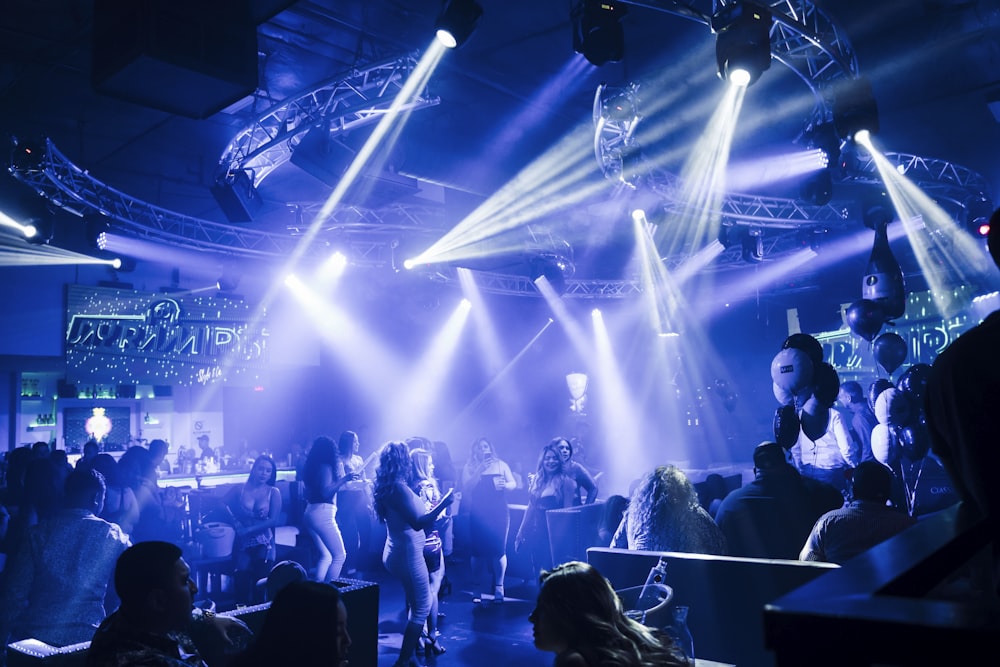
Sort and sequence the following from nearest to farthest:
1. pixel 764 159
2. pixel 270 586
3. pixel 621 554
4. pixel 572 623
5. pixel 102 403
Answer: pixel 572 623 < pixel 270 586 < pixel 621 554 < pixel 764 159 < pixel 102 403

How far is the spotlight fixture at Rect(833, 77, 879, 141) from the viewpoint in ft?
18.4

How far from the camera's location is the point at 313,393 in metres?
13.9

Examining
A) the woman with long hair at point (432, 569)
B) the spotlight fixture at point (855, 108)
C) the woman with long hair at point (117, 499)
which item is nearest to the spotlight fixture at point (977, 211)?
the spotlight fixture at point (855, 108)

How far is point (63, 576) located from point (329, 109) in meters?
5.11

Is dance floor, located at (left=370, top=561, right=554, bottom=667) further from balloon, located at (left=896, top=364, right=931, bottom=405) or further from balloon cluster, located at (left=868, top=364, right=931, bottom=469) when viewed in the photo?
balloon, located at (left=896, top=364, right=931, bottom=405)

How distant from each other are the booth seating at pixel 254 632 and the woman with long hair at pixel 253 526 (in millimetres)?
2954

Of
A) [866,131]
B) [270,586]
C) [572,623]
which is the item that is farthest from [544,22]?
[572,623]

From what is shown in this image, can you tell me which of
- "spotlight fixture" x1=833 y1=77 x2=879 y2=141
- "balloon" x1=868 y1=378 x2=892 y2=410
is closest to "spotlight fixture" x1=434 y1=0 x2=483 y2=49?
"spotlight fixture" x1=833 y1=77 x2=879 y2=141

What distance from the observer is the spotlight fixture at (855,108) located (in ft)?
18.4

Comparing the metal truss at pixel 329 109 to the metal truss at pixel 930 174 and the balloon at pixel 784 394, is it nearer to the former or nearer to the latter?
the balloon at pixel 784 394

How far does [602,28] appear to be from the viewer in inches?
191

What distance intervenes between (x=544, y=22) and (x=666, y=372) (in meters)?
10.5

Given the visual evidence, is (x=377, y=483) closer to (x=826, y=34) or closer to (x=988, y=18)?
(x=826, y=34)

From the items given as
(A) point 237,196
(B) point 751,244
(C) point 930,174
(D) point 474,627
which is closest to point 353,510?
(D) point 474,627
